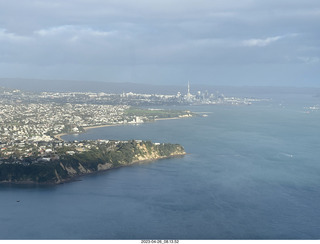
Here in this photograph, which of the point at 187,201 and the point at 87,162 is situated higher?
the point at 87,162

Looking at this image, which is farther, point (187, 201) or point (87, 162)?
point (87, 162)

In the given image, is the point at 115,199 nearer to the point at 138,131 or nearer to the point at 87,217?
the point at 87,217

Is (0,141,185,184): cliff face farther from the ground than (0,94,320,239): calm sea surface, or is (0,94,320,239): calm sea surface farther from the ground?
(0,141,185,184): cliff face

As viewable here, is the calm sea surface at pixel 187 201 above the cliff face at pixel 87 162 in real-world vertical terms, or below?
below

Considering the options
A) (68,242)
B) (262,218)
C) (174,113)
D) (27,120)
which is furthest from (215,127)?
(68,242)

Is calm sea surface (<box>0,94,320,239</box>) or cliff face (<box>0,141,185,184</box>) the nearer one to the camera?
calm sea surface (<box>0,94,320,239</box>)
